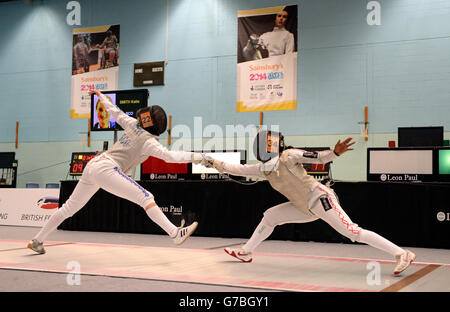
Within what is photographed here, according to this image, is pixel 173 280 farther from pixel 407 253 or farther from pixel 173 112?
pixel 173 112

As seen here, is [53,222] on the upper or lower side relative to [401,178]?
lower

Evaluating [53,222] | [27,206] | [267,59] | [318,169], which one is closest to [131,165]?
[53,222]

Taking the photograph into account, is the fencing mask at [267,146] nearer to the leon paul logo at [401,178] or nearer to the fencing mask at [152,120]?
the fencing mask at [152,120]

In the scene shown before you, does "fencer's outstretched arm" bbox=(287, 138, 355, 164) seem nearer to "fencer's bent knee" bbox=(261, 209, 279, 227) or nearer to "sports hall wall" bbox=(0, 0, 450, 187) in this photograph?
"fencer's bent knee" bbox=(261, 209, 279, 227)

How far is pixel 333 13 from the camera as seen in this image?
9.50m

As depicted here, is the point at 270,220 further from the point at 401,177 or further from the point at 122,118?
the point at 401,177

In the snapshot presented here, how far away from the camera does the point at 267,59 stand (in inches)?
390

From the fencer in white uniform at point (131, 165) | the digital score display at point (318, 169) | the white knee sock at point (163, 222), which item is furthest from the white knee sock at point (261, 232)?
the digital score display at point (318, 169)

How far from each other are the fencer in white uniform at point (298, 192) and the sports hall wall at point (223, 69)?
5.68 m

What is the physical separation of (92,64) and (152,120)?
7.97 metres

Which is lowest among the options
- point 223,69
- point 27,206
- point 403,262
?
point 27,206

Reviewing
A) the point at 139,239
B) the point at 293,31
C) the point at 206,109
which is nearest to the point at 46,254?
the point at 139,239

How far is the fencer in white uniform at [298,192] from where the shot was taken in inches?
134

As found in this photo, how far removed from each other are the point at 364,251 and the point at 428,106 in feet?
15.4
